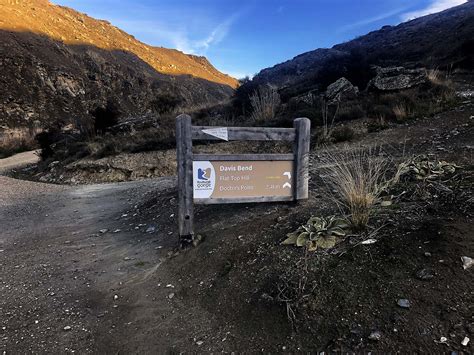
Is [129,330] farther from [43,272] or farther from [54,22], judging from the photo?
[54,22]

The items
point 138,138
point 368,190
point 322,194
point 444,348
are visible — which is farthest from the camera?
point 138,138

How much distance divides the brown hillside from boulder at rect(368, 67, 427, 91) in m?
46.7

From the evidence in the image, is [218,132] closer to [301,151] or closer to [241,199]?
[241,199]

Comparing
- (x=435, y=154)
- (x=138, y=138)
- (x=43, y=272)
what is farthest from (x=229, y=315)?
(x=138, y=138)

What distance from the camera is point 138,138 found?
1291 centimetres

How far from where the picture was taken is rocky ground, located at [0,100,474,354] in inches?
98.9

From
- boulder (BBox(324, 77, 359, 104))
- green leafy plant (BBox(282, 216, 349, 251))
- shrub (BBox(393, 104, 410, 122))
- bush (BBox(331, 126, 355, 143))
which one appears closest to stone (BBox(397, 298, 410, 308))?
green leafy plant (BBox(282, 216, 349, 251))

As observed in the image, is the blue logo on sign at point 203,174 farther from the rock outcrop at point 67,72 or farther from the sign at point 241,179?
the rock outcrop at point 67,72

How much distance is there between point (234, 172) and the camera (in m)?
4.32

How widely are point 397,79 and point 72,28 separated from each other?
2395 inches

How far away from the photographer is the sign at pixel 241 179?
4227 millimetres

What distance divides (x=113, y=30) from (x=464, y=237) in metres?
85.8

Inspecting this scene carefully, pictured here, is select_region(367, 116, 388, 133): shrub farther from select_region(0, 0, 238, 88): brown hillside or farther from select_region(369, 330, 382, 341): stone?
select_region(0, 0, 238, 88): brown hillside

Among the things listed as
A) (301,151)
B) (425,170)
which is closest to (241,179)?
(301,151)
